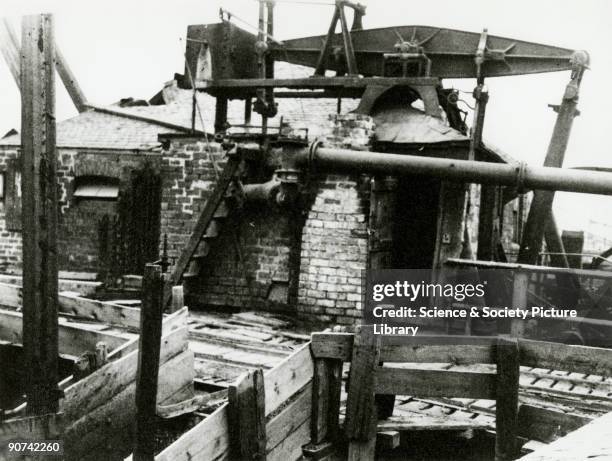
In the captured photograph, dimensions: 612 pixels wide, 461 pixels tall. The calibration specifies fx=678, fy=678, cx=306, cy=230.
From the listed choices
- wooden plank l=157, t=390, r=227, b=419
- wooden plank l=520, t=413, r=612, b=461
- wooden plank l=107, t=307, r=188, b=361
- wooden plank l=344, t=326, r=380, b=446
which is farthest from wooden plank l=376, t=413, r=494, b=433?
wooden plank l=520, t=413, r=612, b=461

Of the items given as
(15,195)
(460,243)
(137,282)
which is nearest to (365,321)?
(460,243)

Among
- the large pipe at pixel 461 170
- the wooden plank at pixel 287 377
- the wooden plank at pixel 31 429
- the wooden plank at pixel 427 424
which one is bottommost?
the wooden plank at pixel 427 424

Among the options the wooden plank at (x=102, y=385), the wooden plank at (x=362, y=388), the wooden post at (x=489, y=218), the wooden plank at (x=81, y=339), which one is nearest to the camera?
the wooden plank at (x=102, y=385)

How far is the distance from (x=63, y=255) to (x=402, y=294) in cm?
579

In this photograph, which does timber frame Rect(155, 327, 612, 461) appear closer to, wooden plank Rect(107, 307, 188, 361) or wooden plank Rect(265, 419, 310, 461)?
wooden plank Rect(265, 419, 310, 461)

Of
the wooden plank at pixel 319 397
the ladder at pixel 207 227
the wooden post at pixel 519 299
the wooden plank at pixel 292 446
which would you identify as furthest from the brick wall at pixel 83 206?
the wooden plank at pixel 292 446

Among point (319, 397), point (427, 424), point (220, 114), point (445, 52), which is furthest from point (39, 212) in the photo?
point (445, 52)

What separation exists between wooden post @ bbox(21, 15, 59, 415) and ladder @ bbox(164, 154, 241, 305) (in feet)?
12.6

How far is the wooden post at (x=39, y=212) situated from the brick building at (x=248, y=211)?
12.9ft

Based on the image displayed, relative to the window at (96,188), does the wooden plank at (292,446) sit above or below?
below

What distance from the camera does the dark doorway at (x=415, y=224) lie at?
914 cm

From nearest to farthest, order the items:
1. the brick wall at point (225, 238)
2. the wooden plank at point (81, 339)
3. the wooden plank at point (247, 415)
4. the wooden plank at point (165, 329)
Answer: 1. the wooden plank at point (247, 415)
2. the wooden plank at point (165, 329)
3. the wooden plank at point (81, 339)
4. the brick wall at point (225, 238)

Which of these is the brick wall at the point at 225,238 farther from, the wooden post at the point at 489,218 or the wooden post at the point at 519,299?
the wooden post at the point at 489,218

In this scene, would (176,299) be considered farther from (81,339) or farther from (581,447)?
(581,447)
